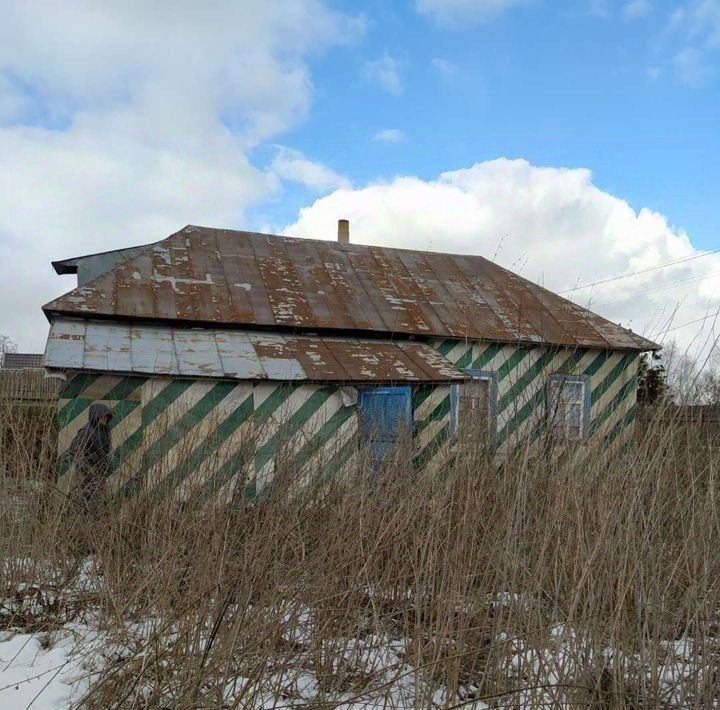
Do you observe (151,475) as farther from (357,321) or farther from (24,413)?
(357,321)

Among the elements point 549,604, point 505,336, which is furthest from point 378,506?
point 505,336

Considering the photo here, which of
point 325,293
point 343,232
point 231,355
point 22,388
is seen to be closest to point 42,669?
point 22,388

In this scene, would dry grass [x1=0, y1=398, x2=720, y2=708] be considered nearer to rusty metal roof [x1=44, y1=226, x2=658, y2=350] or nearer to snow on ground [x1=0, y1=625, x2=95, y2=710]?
snow on ground [x1=0, y1=625, x2=95, y2=710]

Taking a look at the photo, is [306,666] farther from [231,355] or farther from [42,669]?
[231,355]

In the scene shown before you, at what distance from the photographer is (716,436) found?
4.12 m

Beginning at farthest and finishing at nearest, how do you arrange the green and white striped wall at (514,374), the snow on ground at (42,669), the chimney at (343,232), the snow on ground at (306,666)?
the chimney at (343,232) < the green and white striped wall at (514,374) < the snow on ground at (42,669) < the snow on ground at (306,666)

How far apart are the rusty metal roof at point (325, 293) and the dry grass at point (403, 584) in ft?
19.7

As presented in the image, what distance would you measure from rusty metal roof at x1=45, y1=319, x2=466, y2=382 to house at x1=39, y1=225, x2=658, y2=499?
0.09 feet

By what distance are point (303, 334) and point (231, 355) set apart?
159 cm

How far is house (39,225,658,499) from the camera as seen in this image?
Answer: 8.54 metres

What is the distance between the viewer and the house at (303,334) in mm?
8539

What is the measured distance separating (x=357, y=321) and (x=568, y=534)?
820cm

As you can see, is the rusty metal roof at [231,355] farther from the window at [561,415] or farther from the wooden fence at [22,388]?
the window at [561,415]

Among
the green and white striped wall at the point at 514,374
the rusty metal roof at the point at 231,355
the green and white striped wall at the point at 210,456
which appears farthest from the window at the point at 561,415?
the rusty metal roof at the point at 231,355
